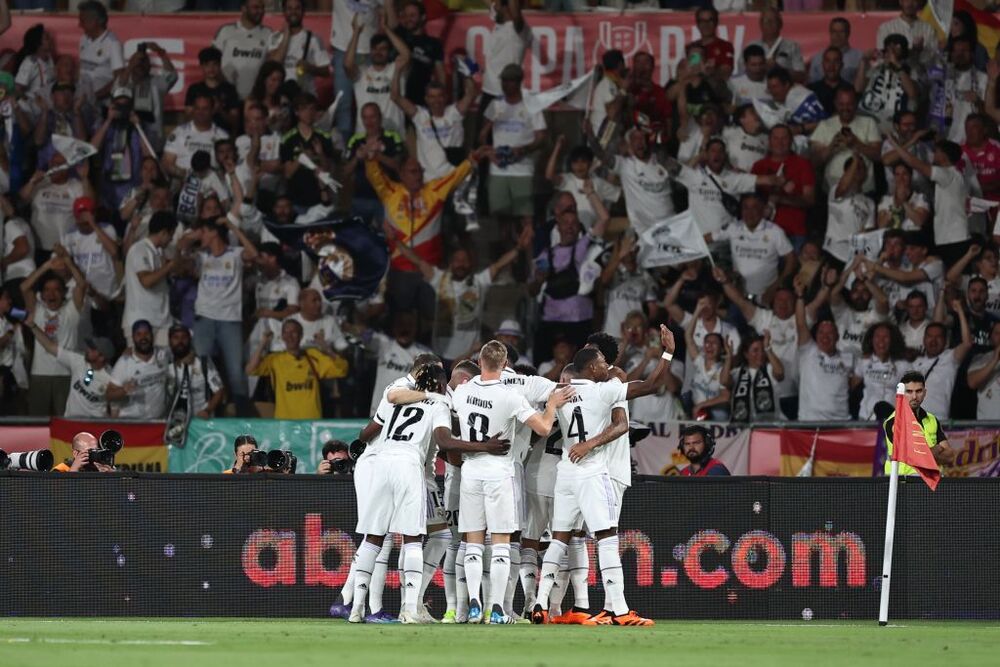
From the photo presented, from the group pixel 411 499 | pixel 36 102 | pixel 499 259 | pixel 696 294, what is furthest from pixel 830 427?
pixel 36 102

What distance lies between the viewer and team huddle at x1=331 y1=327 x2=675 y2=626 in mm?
13820

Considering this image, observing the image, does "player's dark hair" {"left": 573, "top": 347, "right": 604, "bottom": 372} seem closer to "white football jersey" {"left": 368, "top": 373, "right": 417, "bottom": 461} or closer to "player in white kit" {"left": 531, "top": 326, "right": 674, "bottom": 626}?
"player in white kit" {"left": 531, "top": 326, "right": 674, "bottom": 626}

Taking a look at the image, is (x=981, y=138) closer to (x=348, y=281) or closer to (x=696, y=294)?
(x=696, y=294)

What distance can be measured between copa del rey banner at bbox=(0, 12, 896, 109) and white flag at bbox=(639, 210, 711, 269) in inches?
112

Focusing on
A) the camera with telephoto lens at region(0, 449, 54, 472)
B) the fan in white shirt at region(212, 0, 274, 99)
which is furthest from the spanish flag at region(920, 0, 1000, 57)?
the camera with telephoto lens at region(0, 449, 54, 472)

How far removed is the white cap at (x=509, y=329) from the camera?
2053 centimetres

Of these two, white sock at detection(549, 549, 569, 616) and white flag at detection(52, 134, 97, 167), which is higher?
Result: white flag at detection(52, 134, 97, 167)

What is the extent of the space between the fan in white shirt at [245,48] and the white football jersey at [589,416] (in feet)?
32.9

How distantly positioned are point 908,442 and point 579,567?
2.80m

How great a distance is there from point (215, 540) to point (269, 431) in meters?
3.53

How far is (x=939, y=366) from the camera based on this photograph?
64.4 ft

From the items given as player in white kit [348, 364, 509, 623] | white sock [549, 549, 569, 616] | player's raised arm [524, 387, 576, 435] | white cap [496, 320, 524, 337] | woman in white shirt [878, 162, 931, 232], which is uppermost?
woman in white shirt [878, 162, 931, 232]

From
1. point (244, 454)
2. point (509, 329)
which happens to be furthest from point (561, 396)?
point (509, 329)

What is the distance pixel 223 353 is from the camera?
21.0 metres
